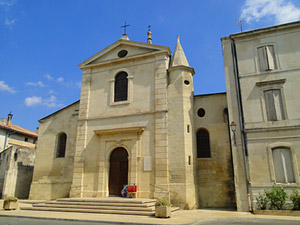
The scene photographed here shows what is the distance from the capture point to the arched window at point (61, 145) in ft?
66.2

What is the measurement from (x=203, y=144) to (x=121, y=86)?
7272mm

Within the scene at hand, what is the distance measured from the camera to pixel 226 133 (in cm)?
1628

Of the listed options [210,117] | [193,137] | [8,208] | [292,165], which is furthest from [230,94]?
[8,208]

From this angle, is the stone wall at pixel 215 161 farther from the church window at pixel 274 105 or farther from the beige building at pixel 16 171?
the beige building at pixel 16 171

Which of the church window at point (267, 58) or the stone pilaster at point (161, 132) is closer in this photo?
the church window at point (267, 58)

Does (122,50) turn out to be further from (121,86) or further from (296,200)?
(296,200)

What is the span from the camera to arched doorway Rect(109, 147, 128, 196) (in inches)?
663

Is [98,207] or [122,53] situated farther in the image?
[122,53]

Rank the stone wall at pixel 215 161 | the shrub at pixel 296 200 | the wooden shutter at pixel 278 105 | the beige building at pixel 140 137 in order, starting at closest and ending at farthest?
the shrub at pixel 296 200
the wooden shutter at pixel 278 105
the stone wall at pixel 215 161
the beige building at pixel 140 137

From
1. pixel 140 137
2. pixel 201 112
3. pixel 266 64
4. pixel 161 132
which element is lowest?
pixel 140 137

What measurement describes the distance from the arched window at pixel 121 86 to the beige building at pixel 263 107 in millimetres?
7201

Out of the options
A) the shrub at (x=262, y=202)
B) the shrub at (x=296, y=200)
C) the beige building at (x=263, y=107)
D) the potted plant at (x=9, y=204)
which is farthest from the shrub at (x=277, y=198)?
the potted plant at (x=9, y=204)

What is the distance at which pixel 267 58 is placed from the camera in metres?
15.1

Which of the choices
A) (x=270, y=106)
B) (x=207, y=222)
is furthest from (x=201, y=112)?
(x=207, y=222)
